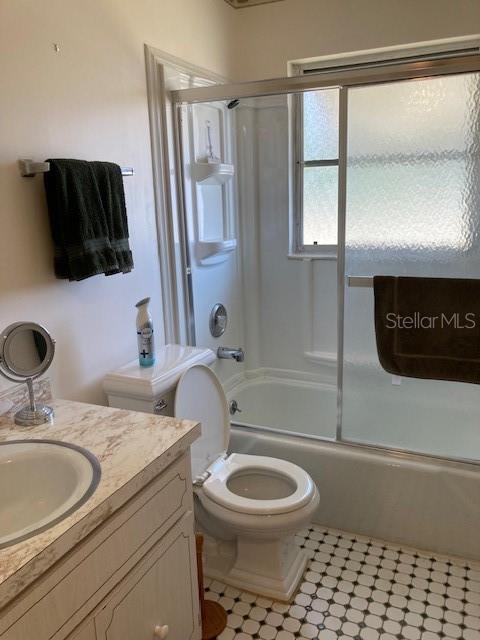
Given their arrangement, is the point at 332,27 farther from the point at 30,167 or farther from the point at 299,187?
the point at 30,167

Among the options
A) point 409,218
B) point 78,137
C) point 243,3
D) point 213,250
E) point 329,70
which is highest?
point 243,3

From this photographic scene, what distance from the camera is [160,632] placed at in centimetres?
126

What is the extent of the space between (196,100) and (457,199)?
1127mm

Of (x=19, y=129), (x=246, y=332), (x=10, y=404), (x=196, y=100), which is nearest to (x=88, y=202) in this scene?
(x=19, y=129)

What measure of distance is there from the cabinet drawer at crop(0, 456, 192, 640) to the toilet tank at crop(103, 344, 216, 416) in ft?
1.41

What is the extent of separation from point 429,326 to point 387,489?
0.70 meters

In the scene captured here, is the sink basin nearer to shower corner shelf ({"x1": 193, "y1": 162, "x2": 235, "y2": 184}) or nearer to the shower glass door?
the shower glass door

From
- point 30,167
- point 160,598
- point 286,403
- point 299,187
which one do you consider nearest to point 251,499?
point 160,598

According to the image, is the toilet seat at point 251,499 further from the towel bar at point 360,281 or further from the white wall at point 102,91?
the towel bar at point 360,281

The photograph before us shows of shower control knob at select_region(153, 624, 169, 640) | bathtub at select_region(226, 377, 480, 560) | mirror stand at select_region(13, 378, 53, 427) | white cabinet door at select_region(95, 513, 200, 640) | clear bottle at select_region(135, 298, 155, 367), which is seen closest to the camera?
white cabinet door at select_region(95, 513, 200, 640)

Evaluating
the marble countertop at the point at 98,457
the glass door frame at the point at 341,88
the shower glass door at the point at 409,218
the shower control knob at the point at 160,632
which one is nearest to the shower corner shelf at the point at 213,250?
the glass door frame at the point at 341,88

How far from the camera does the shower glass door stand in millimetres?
1937

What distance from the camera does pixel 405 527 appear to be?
2113mm


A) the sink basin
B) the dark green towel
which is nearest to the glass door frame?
the dark green towel
